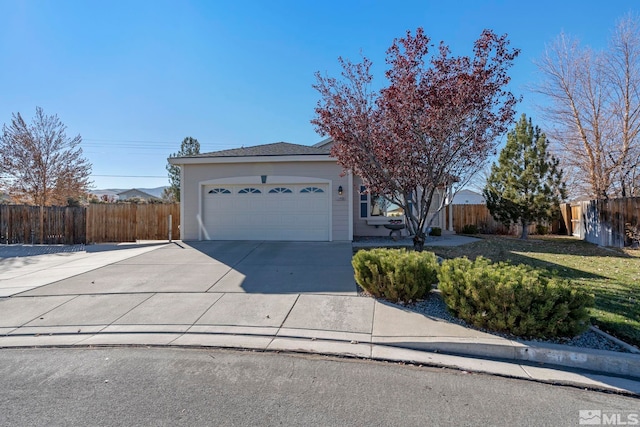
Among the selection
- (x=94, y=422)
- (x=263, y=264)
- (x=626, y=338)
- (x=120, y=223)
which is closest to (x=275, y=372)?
(x=94, y=422)

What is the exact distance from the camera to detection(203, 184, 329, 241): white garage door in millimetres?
12094

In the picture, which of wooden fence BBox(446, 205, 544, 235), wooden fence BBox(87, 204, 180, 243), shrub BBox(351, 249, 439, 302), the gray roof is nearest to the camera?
shrub BBox(351, 249, 439, 302)

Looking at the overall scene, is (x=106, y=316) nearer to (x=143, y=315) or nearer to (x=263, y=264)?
(x=143, y=315)

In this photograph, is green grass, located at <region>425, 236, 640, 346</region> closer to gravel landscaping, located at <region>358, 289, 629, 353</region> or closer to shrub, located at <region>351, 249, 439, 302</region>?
gravel landscaping, located at <region>358, 289, 629, 353</region>

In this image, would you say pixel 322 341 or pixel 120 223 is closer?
pixel 322 341

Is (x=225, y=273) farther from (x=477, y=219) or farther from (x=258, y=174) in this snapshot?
(x=477, y=219)

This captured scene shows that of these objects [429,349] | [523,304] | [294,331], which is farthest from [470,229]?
Answer: [294,331]

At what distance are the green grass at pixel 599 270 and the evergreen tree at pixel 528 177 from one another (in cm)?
208

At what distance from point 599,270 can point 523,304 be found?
5.99m

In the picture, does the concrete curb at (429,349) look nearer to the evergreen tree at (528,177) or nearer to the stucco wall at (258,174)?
the stucco wall at (258,174)

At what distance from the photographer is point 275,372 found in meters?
3.59

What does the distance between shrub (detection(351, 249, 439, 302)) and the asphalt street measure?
6.08 ft

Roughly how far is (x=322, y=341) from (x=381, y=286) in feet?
5.69

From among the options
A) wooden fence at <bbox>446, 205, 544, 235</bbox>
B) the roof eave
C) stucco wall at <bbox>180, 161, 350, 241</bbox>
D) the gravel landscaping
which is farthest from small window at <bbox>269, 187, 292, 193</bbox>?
wooden fence at <bbox>446, 205, 544, 235</bbox>
